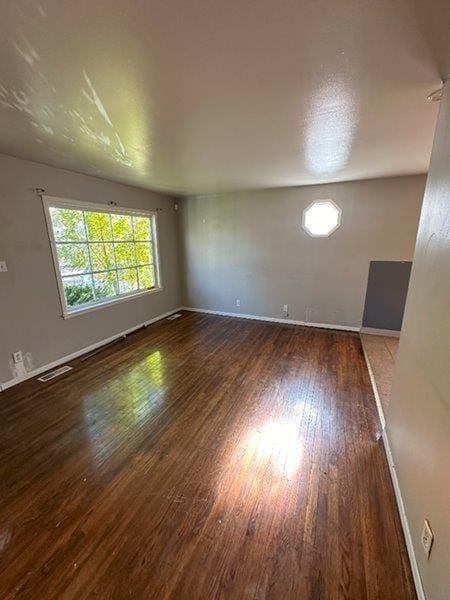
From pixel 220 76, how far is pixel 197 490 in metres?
2.32

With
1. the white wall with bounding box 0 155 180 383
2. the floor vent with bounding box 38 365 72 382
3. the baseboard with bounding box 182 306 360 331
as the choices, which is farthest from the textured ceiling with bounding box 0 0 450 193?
the baseboard with bounding box 182 306 360 331

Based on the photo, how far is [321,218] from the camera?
421 centimetres

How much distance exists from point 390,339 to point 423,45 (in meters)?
3.62

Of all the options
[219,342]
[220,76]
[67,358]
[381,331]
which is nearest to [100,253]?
[67,358]

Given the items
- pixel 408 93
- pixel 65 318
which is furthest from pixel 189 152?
pixel 65 318

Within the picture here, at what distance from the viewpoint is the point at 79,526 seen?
1.39 metres

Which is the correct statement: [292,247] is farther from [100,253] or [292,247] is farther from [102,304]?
[102,304]

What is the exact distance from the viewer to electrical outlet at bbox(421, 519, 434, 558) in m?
1.04

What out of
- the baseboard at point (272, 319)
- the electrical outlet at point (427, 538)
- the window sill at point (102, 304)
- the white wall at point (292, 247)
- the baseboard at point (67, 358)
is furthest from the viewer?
the baseboard at point (272, 319)

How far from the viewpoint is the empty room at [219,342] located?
1057 mm

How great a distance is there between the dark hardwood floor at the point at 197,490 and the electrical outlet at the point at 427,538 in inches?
9.2

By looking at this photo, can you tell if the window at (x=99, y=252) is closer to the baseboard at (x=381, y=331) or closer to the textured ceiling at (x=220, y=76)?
the textured ceiling at (x=220, y=76)

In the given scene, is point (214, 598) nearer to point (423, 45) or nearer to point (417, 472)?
point (417, 472)

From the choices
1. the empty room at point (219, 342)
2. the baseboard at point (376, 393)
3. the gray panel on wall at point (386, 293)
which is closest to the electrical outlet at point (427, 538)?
the empty room at point (219, 342)
